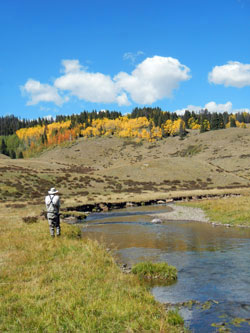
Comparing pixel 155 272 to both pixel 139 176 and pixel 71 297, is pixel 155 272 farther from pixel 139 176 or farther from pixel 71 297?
pixel 139 176

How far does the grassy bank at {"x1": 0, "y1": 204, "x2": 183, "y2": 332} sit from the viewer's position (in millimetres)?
7137

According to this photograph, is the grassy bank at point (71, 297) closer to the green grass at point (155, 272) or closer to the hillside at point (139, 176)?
the green grass at point (155, 272)

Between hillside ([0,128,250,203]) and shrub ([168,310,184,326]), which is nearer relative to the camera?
shrub ([168,310,184,326])

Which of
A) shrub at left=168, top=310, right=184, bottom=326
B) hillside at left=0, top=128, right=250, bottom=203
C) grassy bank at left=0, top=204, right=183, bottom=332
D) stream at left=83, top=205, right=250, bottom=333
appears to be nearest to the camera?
grassy bank at left=0, top=204, right=183, bottom=332

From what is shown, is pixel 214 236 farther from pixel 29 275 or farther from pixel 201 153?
pixel 201 153

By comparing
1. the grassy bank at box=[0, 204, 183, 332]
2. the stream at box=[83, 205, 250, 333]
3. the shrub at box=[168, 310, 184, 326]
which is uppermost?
the grassy bank at box=[0, 204, 183, 332]

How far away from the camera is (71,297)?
→ 336 inches

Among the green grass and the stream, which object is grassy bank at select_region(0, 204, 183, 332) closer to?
the green grass

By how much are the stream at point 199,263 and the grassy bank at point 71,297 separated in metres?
1.43

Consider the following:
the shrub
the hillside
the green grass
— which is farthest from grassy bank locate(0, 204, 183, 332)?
A: the hillside

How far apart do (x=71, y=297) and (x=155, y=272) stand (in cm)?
562

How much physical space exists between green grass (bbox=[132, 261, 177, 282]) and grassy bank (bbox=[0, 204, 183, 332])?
1233mm

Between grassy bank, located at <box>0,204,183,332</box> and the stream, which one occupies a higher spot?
grassy bank, located at <box>0,204,183,332</box>

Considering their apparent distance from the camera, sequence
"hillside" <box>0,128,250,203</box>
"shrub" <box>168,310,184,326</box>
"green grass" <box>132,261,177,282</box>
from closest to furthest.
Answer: "shrub" <box>168,310,184,326</box> < "green grass" <box>132,261,177,282</box> < "hillside" <box>0,128,250,203</box>
